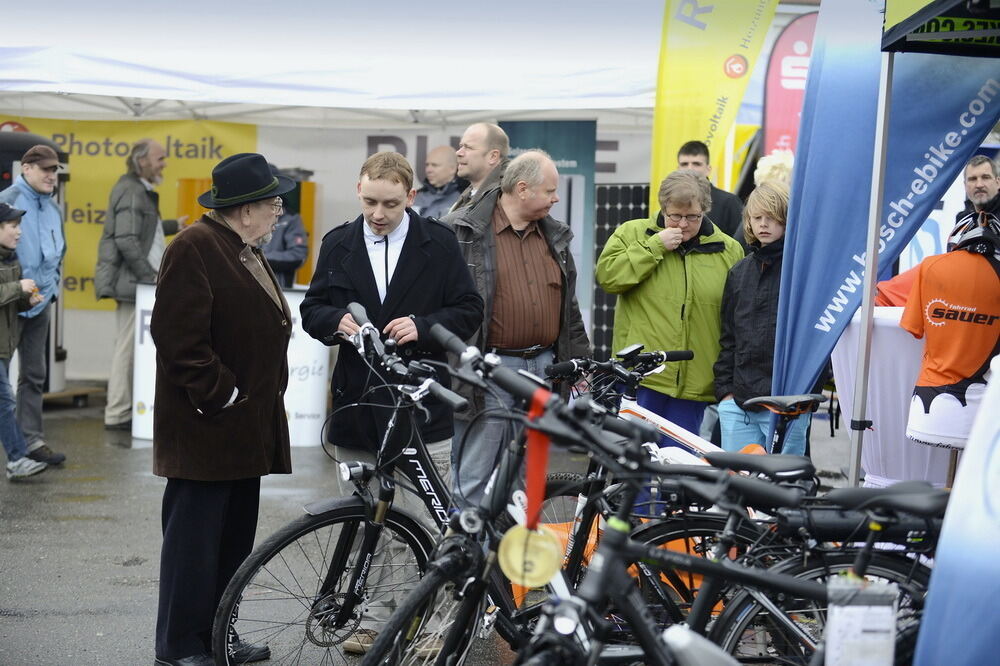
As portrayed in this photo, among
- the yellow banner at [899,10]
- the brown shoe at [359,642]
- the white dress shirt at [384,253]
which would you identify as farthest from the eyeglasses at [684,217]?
the brown shoe at [359,642]

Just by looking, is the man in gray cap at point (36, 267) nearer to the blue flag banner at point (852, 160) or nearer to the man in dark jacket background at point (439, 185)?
the man in dark jacket background at point (439, 185)

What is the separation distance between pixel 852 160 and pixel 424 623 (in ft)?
10.2

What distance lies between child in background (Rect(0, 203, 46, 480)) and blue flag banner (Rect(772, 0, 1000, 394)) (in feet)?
15.9

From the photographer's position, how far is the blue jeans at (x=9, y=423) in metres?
7.52

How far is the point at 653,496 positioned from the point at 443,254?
4.13 ft

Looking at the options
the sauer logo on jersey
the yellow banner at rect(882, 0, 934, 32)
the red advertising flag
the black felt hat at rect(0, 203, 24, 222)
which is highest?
the red advertising flag

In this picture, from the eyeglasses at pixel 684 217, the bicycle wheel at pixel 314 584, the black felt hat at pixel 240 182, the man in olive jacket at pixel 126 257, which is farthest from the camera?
the man in olive jacket at pixel 126 257

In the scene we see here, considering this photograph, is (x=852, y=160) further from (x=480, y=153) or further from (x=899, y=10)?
(x=480, y=153)

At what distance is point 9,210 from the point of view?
7.58m

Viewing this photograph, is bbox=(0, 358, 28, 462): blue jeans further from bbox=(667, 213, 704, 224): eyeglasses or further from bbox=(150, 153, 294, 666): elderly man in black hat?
bbox=(667, 213, 704, 224): eyeglasses

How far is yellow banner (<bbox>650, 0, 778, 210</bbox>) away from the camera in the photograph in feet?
25.5

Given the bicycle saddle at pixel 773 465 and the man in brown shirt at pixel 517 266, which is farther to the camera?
the man in brown shirt at pixel 517 266

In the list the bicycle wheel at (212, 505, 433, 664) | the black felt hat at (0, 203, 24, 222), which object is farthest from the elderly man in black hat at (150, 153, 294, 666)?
the black felt hat at (0, 203, 24, 222)

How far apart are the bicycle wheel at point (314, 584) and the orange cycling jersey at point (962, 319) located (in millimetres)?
2326
